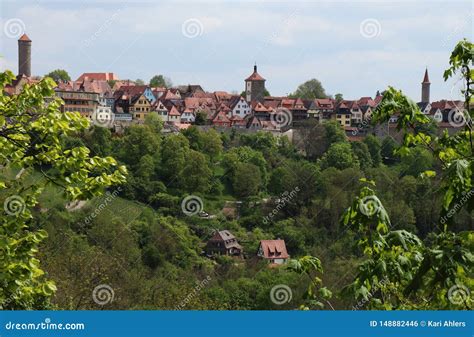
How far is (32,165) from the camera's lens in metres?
4.65

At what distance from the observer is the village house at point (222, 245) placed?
35281mm

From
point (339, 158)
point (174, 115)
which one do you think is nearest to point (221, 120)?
point (174, 115)

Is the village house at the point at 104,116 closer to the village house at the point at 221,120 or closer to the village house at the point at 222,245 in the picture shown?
the village house at the point at 221,120

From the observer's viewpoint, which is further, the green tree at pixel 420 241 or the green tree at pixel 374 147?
the green tree at pixel 374 147

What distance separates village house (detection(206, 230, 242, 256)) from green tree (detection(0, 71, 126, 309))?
30.3 meters

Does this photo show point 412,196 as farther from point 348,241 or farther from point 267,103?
point 267,103

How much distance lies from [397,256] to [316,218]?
118 feet

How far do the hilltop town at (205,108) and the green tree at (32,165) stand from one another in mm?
46126

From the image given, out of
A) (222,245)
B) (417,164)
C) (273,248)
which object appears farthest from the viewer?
(417,164)

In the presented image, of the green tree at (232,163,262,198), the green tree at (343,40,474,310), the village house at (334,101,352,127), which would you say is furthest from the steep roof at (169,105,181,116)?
the green tree at (343,40,474,310)

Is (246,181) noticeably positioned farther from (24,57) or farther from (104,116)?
(24,57)

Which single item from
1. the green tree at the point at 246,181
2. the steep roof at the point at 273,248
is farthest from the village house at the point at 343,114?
the steep roof at the point at 273,248

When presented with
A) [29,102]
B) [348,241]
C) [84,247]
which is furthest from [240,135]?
[29,102]

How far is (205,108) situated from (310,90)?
1423 centimetres
